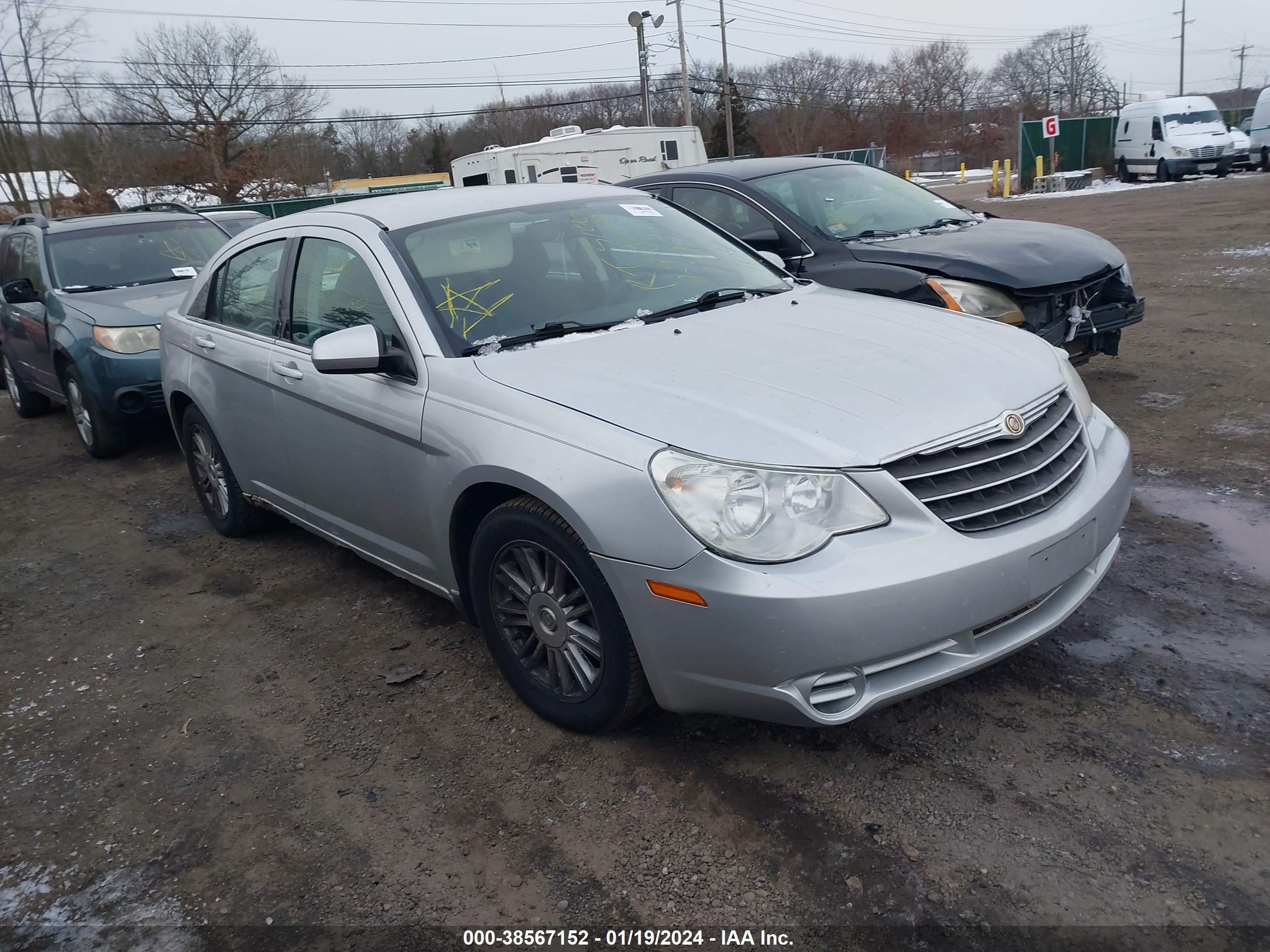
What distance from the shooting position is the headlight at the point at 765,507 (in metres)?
2.52

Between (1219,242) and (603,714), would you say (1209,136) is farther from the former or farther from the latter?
(603,714)

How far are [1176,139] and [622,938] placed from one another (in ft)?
99.5

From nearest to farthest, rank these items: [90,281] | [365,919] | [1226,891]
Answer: [1226,891] < [365,919] < [90,281]

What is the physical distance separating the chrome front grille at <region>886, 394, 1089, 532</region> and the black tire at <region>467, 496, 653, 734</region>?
91cm

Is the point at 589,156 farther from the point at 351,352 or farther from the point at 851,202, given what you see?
the point at 351,352

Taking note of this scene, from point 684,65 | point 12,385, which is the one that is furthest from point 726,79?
point 12,385

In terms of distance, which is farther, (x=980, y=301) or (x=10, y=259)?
(x=10, y=259)

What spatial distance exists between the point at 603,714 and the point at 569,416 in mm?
901

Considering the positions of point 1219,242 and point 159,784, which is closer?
point 159,784

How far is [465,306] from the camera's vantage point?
3521 millimetres

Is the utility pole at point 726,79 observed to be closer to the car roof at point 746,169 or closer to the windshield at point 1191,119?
the windshield at point 1191,119

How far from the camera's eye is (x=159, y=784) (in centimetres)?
318

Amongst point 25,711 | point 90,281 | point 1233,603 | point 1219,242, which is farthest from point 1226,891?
point 1219,242

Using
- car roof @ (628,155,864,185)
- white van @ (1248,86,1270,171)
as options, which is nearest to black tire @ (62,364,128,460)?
car roof @ (628,155,864,185)
